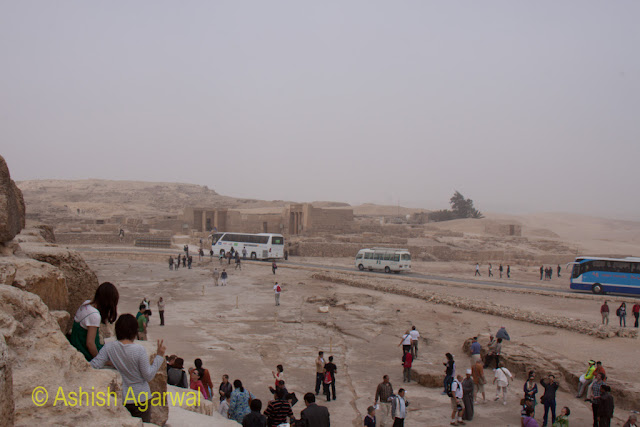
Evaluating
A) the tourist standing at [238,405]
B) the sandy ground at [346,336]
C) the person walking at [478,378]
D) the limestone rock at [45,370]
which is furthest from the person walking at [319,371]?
the limestone rock at [45,370]

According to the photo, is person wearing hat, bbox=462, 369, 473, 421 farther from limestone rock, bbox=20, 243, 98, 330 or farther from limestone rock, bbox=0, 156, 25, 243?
limestone rock, bbox=0, 156, 25, 243

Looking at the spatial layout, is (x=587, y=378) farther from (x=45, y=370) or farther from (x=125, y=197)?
(x=125, y=197)

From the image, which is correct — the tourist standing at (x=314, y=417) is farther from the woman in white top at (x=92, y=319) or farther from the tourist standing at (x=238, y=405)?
the woman in white top at (x=92, y=319)

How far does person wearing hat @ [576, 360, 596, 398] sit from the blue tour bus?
53.7 ft

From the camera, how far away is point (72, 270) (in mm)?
6383

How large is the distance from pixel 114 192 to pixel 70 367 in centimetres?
10007

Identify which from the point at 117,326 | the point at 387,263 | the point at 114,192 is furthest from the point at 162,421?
the point at 114,192

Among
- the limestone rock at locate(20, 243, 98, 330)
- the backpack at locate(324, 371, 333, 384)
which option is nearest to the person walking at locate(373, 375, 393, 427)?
the backpack at locate(324, 371, 333, 384)

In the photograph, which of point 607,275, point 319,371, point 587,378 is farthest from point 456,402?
point 607,275

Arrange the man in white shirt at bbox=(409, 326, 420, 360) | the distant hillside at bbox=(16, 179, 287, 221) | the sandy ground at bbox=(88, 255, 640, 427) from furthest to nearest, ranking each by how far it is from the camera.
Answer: the distant hillside at bbox=(16, 179, 287, 221) → the man in white shirt at bbox=(409, 326, 420, 360) → the sandy ground at bbox=(88, 255, 640, 427)

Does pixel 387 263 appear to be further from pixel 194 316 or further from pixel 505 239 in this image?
pixel 505 239

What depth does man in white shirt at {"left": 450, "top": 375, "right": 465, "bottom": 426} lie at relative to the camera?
8883 millimetres

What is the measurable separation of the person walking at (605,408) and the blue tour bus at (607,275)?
61.0 ft

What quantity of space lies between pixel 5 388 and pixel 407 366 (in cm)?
955
